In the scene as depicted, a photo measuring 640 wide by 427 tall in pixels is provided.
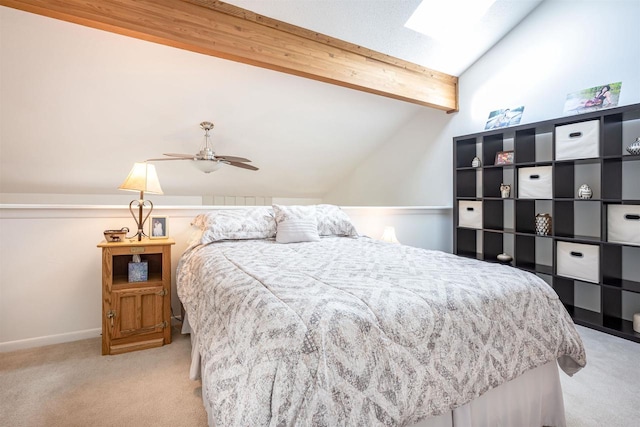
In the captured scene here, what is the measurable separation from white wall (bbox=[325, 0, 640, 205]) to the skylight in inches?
25.0

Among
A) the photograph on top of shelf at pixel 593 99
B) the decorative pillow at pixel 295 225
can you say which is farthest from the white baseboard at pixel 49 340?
the photograph on top of shelf at pixel 593 99

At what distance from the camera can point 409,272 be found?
1.52m

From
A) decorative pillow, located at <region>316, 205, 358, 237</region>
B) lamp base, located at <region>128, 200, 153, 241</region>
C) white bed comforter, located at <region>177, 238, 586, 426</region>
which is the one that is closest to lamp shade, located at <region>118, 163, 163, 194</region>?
lamp base, located at <region>128, 200, 153, 241</region>

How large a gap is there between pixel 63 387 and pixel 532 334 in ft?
7.89

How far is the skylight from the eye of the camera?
3.03m

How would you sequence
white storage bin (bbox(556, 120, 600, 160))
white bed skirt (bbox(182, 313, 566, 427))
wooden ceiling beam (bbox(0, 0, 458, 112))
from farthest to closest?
white storage bin (bbox(556, 120, 600, 160))
wooden ceiling beam (bbox(0, 0, 458, 112))
white bed skirt (bbox(182, 313, 566, 427))

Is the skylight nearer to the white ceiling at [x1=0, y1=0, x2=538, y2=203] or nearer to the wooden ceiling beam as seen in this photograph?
the white ceiling at [x1=0, y1=0, x2=538, y2=203]

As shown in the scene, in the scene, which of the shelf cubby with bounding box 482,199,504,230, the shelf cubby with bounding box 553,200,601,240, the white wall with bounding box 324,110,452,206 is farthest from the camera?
the white wall with bounding box 324,110,452,206

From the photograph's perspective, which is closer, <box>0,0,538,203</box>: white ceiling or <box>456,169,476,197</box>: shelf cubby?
<box>0,0,538,203</box>: white ceiling

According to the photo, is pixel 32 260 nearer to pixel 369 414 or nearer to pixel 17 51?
pixel 17 51

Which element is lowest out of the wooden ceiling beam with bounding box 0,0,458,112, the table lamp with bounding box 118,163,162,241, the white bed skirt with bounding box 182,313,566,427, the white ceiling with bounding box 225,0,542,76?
the white bed skirt with bounding box 182,313,566,427

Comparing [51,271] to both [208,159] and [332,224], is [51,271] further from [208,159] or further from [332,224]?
[332,224]

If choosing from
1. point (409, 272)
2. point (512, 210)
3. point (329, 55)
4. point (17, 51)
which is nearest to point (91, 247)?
point (17, 51)

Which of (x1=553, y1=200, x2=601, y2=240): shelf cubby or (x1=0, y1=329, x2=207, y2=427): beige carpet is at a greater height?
(x1=553, y1=200, x2=601, y2=240): shelf cubby
